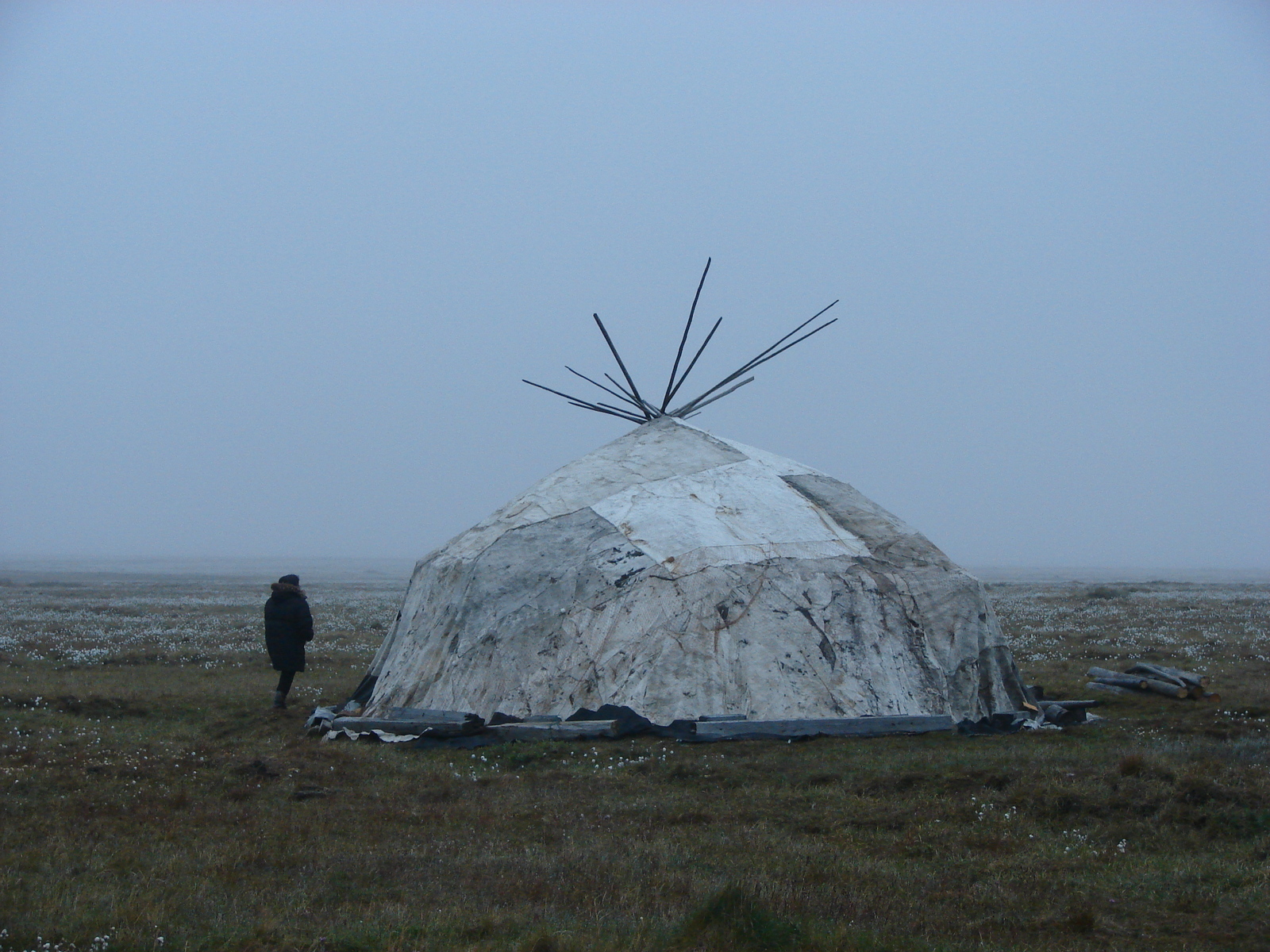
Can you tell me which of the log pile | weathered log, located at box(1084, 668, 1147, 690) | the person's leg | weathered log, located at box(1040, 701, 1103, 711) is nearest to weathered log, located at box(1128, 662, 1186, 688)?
the log pile

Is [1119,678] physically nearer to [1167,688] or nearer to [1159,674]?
[1159,674]

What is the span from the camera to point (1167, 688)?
49.7 ft

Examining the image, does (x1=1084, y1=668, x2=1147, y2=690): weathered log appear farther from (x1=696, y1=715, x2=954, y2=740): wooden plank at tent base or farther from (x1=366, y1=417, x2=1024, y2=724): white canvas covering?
(x1=696, y1=715, x2=954, y2=740): wooden plank at tent base

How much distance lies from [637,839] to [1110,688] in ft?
35.9

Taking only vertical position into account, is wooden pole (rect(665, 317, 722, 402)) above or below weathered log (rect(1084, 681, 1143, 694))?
above

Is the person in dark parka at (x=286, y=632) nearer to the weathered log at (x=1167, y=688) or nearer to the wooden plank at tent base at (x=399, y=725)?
the wooden plank at tent base at (x=399, y=725)

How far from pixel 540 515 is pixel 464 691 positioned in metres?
2.70

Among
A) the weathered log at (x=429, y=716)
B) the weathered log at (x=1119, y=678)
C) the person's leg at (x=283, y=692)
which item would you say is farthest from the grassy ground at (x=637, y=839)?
the weathered log at (x=1119, y=678)

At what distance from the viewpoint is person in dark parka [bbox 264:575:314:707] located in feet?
49.3

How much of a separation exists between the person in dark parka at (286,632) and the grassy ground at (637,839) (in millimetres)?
866

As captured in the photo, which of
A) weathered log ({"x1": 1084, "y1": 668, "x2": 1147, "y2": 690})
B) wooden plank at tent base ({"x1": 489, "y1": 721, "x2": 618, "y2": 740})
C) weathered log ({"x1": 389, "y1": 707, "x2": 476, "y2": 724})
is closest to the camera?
wooden plank at tent base ({"x1": 489, "y1": 721, "x2": 618, "y2": 740})

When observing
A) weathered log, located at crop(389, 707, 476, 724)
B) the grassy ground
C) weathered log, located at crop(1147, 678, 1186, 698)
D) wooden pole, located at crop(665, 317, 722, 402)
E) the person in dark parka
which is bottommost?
the grassy ground

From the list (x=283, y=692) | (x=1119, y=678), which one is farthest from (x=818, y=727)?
(x=283, y=692)

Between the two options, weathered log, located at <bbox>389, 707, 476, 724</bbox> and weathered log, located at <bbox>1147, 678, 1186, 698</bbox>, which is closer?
weathered log, located at <bbox>389, 707, 476, 724</bbox>
